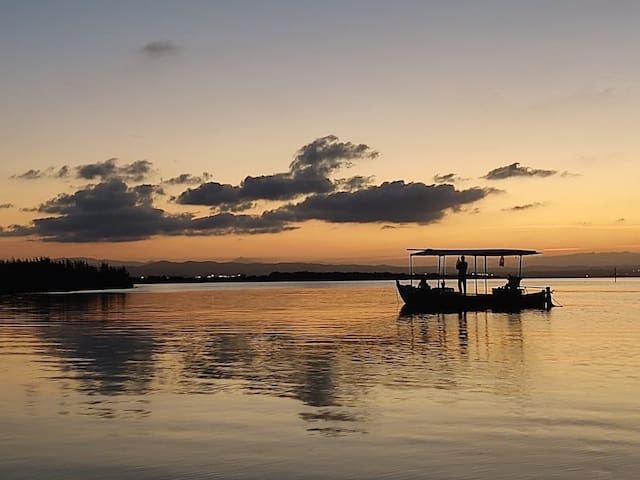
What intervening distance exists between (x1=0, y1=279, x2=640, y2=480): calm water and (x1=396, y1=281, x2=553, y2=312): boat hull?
83.7 ft

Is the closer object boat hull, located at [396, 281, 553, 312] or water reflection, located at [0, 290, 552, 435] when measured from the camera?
water reflection, located at [0, 290, 552, 435]

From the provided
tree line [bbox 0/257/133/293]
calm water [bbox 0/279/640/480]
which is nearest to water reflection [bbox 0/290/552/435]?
calm water [bbox 0/279/640/480]

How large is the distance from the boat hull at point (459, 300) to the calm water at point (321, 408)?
2550 centimetres


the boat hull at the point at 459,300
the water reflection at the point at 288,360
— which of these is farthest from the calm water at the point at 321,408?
the boat hull at the point at 459,300

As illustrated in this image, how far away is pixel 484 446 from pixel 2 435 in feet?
32.5

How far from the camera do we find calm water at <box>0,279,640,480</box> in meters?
14.3

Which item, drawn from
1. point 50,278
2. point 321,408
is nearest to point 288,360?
point 321,408

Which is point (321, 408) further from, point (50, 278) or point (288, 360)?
point (50, 278)

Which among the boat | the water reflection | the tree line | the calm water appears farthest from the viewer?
the tree line

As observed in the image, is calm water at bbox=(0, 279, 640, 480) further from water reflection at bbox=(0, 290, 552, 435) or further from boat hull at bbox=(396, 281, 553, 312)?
boat hull at bbox=(396, 281, 553, 312)

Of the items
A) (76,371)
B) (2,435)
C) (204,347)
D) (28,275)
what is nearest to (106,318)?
(204,347)

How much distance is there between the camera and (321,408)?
1988 centimetres

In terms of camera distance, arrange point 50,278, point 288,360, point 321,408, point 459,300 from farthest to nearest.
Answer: point 50,278
point 459,300
point 288,360
point 321,408

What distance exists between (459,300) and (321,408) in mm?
47384
